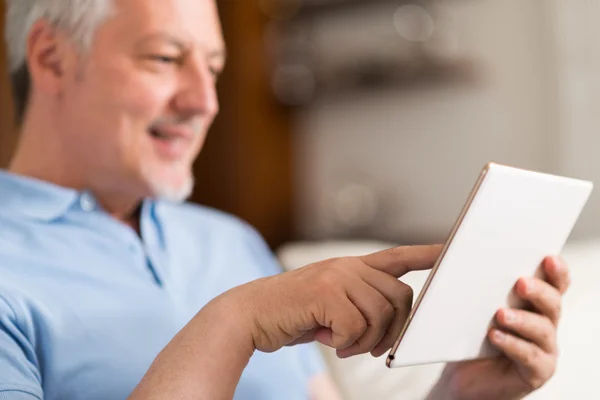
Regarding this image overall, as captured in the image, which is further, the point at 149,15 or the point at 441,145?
the point at 441,145

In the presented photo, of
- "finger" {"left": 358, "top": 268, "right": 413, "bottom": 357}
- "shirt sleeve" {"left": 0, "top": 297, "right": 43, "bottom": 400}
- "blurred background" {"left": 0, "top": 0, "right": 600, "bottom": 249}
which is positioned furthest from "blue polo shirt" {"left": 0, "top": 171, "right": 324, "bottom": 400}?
"blurred background" {"left": 0, "top": 0, "right": 600, "bottom": 249}

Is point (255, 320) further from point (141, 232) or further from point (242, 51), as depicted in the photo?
point (242, 51)

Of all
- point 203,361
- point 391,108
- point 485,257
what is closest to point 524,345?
point 485,257

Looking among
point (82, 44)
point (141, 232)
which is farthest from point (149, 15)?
point (141, 232)

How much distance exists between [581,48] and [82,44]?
1266mm

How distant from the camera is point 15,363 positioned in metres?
0.55

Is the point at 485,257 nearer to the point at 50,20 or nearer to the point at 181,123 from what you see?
the point at 181,123

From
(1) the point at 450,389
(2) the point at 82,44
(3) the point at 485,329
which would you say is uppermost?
(2) the point at 82,44

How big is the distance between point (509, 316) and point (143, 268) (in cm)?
35

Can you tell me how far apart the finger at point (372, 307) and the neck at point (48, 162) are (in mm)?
331

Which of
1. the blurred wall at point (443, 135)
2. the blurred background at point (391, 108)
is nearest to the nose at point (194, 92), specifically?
the blurred background at point (391, 108)

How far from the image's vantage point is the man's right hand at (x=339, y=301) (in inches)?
19.8

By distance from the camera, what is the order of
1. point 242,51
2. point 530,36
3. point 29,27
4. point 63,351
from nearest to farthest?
point 63,351, point 29,27, point 530,36, point 242,51

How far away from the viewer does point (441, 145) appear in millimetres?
1860
